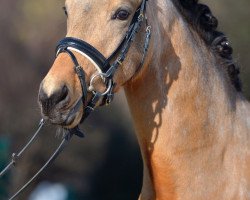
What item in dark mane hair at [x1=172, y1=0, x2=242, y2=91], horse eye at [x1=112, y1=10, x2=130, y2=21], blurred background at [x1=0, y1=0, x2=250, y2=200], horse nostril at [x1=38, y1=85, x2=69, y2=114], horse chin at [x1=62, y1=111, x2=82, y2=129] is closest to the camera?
horse nostril at [x1=38, y1=85, x2=69, y2=114]

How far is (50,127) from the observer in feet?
42.2

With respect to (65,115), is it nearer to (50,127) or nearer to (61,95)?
(61,95)

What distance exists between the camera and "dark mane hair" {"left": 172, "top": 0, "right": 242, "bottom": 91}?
5.08 meters

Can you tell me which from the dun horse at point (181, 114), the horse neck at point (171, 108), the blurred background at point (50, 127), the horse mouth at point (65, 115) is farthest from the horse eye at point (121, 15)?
the blurred background at point (50, 127)

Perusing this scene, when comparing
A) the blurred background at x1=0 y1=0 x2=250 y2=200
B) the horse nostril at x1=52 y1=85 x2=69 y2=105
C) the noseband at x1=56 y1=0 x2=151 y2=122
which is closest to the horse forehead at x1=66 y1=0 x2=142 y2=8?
the noseband at x1=56 y1=0 x2=151 y2=122

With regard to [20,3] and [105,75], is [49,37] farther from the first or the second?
[105,75]

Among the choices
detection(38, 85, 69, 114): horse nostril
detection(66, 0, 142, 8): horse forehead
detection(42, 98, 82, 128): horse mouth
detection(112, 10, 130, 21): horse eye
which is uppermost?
detection(66, 0, 142, 8): horse forehead

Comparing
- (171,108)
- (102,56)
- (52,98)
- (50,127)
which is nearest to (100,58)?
(102,56)

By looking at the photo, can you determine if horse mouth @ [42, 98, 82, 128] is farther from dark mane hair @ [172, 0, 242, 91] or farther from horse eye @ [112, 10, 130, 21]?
dark mane hair @ [172, 0, 242, 91]

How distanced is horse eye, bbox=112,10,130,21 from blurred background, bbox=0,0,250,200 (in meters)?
7.14

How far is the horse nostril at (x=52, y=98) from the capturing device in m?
4.23

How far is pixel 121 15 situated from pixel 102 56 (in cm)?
28

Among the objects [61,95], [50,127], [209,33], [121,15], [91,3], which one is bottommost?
[50,127]

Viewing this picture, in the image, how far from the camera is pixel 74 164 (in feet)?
44.4
